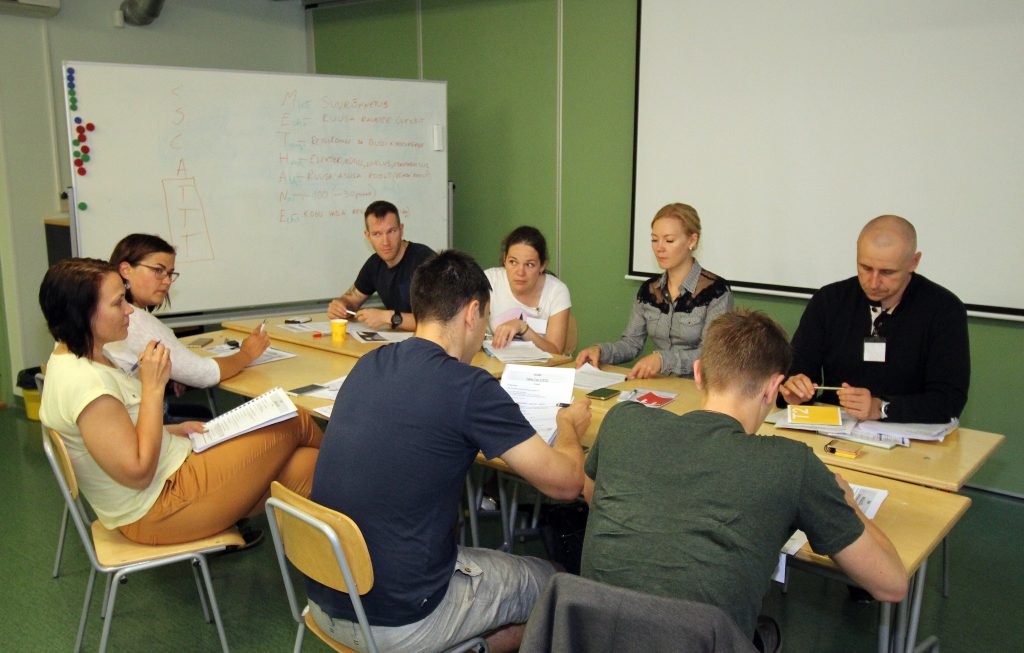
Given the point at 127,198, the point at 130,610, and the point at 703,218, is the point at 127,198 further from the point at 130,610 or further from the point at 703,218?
the point at 703,218

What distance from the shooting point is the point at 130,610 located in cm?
288

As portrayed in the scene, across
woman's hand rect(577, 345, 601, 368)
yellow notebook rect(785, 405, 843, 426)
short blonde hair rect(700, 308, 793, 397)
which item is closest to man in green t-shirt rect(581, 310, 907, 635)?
short blonde hair rect(700, 308, 793, 397)

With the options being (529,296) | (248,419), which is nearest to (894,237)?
(529,296)

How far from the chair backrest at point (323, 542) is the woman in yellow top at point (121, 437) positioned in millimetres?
585

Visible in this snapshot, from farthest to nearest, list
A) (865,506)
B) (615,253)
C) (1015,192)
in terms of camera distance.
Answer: (615,253) < (1015,192) < (865,506)

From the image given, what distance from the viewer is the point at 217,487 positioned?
2.43 meters

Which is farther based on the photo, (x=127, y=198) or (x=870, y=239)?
(x=127, y=198)

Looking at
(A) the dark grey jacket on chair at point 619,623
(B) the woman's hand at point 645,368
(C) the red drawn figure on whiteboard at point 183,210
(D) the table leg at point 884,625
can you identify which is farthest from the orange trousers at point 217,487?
(C) the red drawn figure on whiteboard at point 183,210

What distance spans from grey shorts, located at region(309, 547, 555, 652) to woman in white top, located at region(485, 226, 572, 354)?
59.6 inches

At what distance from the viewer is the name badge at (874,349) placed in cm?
278

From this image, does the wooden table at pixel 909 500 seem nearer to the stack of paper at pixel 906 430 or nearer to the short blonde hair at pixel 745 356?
the stack of paper at pixel 906 430

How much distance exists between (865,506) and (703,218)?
2.87 meters

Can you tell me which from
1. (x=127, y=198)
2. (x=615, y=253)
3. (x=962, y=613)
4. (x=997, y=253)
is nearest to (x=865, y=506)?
A: (x=962, y=613)

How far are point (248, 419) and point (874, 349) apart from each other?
207cm
